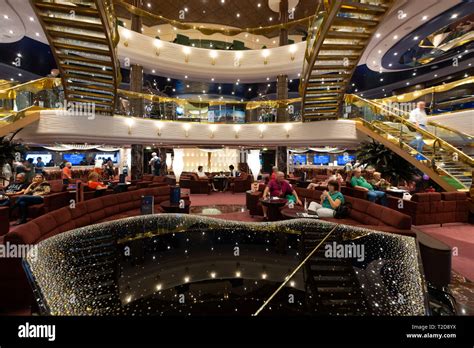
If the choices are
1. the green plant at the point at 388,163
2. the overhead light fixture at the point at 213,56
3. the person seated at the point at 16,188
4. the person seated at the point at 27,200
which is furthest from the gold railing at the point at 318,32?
the person seated at the point at 16,188

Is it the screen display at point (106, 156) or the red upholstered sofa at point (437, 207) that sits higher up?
the screen display at point (106, 156)

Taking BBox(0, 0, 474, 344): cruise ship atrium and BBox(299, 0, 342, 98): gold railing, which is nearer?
BBox(0, 0, 474, 344): cruise ship atrium

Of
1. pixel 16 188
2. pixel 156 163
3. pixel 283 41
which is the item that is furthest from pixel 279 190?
pixel 283 41

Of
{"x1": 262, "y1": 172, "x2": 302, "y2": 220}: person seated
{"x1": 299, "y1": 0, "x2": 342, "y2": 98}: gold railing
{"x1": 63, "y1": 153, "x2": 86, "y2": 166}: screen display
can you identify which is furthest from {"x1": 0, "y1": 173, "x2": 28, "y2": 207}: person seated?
{"x1": 63, "y1": 153, "x2": 86, "y2": 166}: screen display

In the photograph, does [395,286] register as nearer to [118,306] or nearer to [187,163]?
[118,306]

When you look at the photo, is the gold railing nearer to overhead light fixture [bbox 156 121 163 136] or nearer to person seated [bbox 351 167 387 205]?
person seated [bbox 351 167 387 205]

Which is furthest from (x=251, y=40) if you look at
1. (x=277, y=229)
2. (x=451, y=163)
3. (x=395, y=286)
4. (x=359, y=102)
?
(x=395, y=286)

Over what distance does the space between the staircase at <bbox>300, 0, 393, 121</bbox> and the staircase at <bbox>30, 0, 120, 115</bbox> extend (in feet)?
19.4

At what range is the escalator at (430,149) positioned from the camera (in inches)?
296

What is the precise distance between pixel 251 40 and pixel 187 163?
8.30 m

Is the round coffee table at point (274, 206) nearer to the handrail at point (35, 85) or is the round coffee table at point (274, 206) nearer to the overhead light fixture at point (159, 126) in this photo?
the overhead light fixture at point (159, 126)

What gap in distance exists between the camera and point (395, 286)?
142 centimetres

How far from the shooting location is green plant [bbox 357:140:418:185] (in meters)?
8.68

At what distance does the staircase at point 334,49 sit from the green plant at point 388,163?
240 cm
